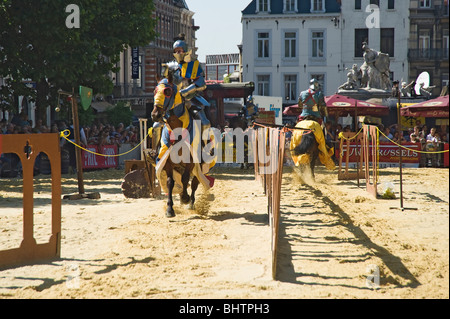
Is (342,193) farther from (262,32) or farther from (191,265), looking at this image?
(262,32)

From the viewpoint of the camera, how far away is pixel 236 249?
774 cm

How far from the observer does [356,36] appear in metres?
46.7

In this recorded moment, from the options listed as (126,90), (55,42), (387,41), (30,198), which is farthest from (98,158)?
(387,41)

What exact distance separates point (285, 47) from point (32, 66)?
27.0m

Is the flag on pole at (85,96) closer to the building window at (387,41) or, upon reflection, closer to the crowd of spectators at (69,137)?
the crowd of spectators at (69,137)

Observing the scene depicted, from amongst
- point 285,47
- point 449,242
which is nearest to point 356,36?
point 285,47

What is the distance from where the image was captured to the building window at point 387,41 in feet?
153

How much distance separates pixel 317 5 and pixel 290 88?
234 inches

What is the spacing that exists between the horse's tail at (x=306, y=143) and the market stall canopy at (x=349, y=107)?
31.0 feet

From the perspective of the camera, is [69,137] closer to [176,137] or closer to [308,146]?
[308,146]

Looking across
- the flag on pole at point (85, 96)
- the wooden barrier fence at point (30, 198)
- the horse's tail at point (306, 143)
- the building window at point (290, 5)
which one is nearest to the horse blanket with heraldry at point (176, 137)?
the wooden barrier fence at point (30, 198)

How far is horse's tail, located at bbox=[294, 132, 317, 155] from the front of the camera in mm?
15414

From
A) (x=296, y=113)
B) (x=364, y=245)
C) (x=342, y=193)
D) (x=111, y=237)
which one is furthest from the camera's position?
(x=296, y=113)

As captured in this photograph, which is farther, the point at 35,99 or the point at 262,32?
the point at 262,32
